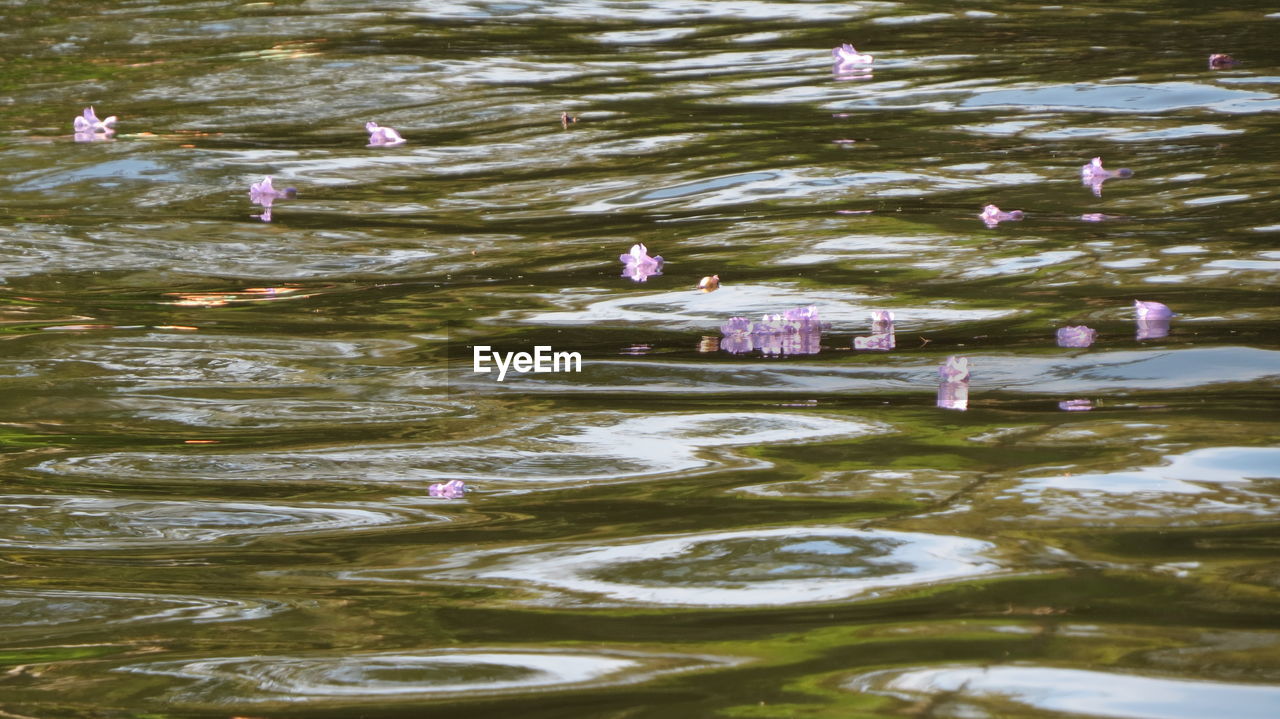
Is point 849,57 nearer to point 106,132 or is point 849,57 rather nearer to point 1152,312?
point 106,132

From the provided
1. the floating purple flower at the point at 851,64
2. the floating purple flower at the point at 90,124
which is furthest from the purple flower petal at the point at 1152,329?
the floating purple flower at the point at 90,124

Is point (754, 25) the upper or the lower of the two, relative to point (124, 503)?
upper

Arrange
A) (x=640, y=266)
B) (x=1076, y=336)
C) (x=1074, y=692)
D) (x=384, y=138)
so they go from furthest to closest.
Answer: (x=384, y=138) → (x=640, y=266) → (x=1076, y=336) → (x=1074, y=692)

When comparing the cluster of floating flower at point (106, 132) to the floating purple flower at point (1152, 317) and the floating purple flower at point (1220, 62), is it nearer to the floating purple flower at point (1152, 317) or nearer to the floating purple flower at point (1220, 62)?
the floating purple flower at point (1220, 62)

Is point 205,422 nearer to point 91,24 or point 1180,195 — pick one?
point 1180,195

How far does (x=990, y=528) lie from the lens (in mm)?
1908

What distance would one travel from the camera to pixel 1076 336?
2721mm

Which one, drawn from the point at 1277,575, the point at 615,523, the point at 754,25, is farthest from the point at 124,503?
the point at 754,25

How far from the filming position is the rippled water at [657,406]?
1.61 metres

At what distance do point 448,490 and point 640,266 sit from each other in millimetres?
1267

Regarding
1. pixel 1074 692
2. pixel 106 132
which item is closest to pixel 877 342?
pixel 1074 692

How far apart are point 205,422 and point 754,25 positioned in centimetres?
485

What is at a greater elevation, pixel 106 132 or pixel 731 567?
pixel 106 132

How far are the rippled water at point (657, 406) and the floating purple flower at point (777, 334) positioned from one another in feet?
0.06
